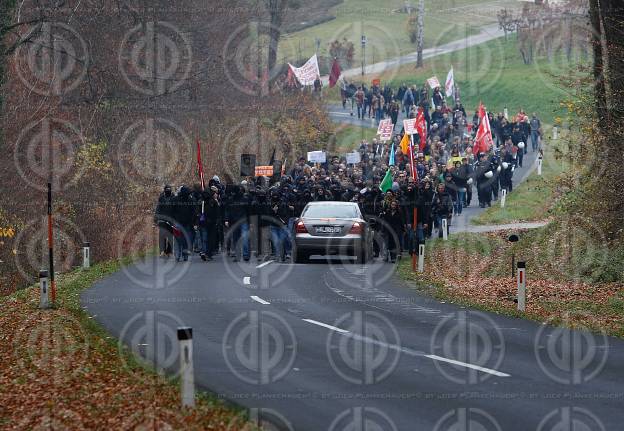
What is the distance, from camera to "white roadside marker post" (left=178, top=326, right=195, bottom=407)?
11.2 m

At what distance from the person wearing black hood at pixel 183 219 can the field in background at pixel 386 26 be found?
66.6m

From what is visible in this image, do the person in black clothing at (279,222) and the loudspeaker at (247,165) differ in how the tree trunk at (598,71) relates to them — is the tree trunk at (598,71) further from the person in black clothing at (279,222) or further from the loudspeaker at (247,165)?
the loudspeaker at (247,165)

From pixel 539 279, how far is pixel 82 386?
15937 mm

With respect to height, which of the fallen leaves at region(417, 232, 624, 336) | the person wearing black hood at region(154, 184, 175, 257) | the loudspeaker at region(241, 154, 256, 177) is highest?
the loudspeaker at region(241, 154, 256, 177)

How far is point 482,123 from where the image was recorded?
49.5 meters

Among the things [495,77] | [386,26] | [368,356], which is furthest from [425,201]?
[386,26]

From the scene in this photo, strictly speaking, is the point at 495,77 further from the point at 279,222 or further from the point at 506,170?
the point at 279,222

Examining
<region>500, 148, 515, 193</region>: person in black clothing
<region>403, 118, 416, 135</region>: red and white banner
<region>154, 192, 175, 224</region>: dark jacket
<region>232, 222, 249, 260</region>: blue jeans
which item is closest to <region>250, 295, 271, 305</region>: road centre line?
<region>154, 192, 175, 224</region>: dark jacket

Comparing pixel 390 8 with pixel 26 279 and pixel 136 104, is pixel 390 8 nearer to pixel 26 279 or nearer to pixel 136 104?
pixel 136 104

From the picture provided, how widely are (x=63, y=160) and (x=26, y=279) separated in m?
5.01

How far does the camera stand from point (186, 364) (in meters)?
11.1

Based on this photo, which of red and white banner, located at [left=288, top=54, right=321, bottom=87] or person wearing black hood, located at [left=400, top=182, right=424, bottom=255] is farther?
red and white banner, located at [left=288, top=54, right=321, bottom=87]

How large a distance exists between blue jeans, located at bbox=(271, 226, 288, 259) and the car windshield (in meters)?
1.65

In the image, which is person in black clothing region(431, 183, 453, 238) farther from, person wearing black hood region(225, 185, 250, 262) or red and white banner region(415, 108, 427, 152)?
red and white banner region(415, 108, 427, 152)
